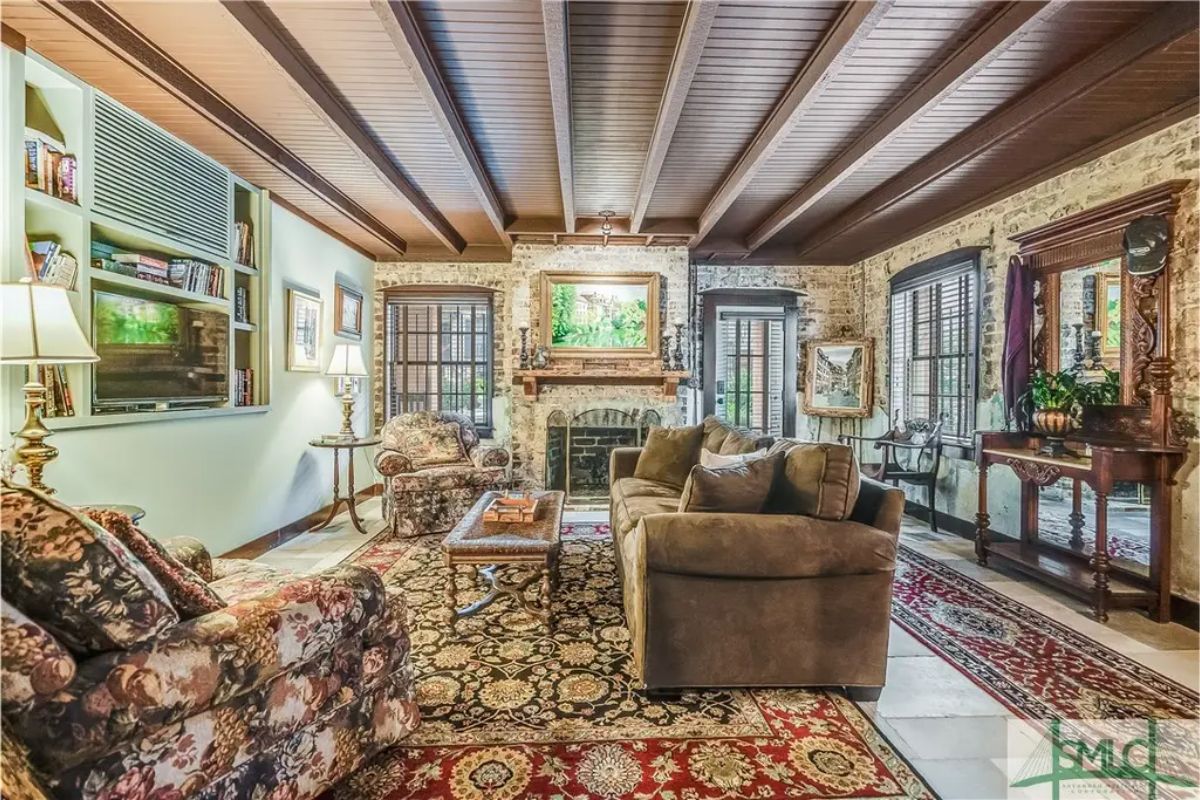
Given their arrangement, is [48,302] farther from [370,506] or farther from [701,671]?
[370,506]

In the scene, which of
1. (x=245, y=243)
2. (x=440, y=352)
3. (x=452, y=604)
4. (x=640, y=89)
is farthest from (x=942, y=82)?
(x=440, y=352)

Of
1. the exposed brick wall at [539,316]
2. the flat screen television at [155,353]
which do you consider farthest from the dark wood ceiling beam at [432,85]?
the flat screen television at [155,353]

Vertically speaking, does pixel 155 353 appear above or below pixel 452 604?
above

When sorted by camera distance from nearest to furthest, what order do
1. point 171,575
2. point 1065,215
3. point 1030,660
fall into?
point 171,575, point 1030,660, point 1065,215

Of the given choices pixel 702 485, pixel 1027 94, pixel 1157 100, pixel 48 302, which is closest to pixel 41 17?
pixel 48 302

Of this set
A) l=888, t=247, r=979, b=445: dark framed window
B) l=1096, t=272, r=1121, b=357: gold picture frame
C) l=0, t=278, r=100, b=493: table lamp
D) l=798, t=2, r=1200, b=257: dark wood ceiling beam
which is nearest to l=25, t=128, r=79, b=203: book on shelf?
l=0, t=278, r=100, b=493: table lamp

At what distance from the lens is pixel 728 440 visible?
3.54 m

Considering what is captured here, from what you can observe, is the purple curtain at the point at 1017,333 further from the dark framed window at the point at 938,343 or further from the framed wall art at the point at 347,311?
the framed wall art at the point at 347,311

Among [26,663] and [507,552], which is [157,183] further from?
[26,663]

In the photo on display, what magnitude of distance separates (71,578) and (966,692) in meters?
2.96

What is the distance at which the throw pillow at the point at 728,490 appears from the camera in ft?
7.29

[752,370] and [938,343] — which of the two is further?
[752,370]

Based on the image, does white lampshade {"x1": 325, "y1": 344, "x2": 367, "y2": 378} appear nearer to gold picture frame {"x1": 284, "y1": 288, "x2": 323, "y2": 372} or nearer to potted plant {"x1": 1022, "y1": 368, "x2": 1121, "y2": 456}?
gold picture frame {"x1": 284, "y1": 288, "x2": 323, "y2": 372}

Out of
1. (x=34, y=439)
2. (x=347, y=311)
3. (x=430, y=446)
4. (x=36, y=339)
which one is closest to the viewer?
(x=36, y=339)
